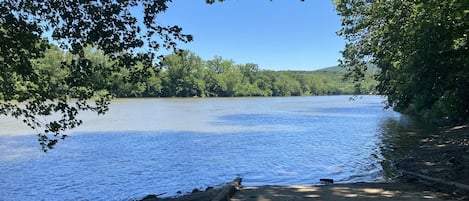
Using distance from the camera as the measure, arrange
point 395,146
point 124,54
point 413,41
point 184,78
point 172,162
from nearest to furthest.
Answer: point 124,54 → point 413,41 → point 172,162 → point 395,146 → point 184,78

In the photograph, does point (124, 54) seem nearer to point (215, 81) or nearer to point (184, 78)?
point (184, 78)

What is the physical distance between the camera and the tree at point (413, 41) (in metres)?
12.7

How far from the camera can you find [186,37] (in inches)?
251

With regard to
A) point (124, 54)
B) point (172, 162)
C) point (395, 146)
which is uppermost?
point (124, 54)

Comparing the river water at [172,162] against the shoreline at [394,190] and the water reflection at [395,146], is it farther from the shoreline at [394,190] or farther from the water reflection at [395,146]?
the shoreline at [394,190]

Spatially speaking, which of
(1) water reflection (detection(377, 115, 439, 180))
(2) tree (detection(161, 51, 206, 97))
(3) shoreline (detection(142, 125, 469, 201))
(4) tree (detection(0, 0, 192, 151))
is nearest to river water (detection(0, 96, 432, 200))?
(1) water reflection (detection(377, 115, 439, 180))

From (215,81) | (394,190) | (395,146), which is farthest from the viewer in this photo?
(215,81)

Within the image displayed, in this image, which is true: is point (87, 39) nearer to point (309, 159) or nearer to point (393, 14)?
point (393, 14)

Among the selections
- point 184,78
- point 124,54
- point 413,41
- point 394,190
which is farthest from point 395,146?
point 184,78

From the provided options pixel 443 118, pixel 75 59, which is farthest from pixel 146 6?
pixel 443 118

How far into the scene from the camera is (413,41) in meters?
15.8

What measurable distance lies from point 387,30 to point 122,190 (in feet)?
38.4

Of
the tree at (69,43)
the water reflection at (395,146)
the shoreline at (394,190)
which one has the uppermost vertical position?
the tree at (69,43)

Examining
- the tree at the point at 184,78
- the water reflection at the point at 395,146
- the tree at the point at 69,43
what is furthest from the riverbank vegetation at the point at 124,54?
the tree at the point at 184,78
